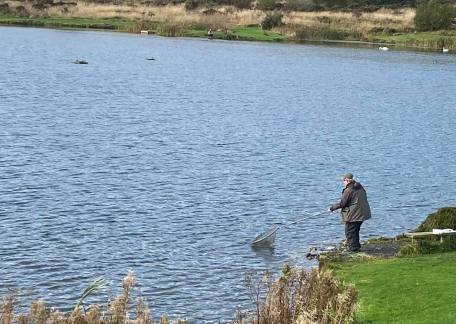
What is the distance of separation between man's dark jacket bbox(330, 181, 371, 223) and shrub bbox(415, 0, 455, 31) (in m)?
106

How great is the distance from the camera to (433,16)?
128750 mm

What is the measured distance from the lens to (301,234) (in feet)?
101

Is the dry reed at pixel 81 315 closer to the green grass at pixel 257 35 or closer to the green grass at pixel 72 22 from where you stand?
the green grass at pixel 257 35

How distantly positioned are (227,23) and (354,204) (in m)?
107

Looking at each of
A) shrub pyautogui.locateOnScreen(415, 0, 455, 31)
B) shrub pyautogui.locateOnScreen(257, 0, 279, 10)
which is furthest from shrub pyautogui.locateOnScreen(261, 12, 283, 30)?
shrub pyautogui.locateOnScreen(257, 0, 279, 10)

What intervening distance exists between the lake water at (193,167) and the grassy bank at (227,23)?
108ft

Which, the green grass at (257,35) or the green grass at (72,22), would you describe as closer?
the green grass at (257,35)

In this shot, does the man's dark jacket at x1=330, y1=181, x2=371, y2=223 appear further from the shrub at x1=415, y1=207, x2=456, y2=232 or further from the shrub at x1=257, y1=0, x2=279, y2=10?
the shrub at x1=257, y1=0, x2=279, y2=10

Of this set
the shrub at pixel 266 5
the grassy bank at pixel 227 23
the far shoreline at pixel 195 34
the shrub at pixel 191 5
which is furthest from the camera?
the shrub at pixel 266 5

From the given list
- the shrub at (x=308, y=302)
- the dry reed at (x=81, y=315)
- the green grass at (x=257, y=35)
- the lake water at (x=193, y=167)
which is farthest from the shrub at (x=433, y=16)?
the dry reed at (x=81, y=315)

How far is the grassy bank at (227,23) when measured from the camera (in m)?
122

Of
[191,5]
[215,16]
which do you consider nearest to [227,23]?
[215,16]

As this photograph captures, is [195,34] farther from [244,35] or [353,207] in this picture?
[353,207]

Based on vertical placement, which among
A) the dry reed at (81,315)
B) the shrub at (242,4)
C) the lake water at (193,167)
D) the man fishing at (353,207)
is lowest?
the lake water at (193,167)
